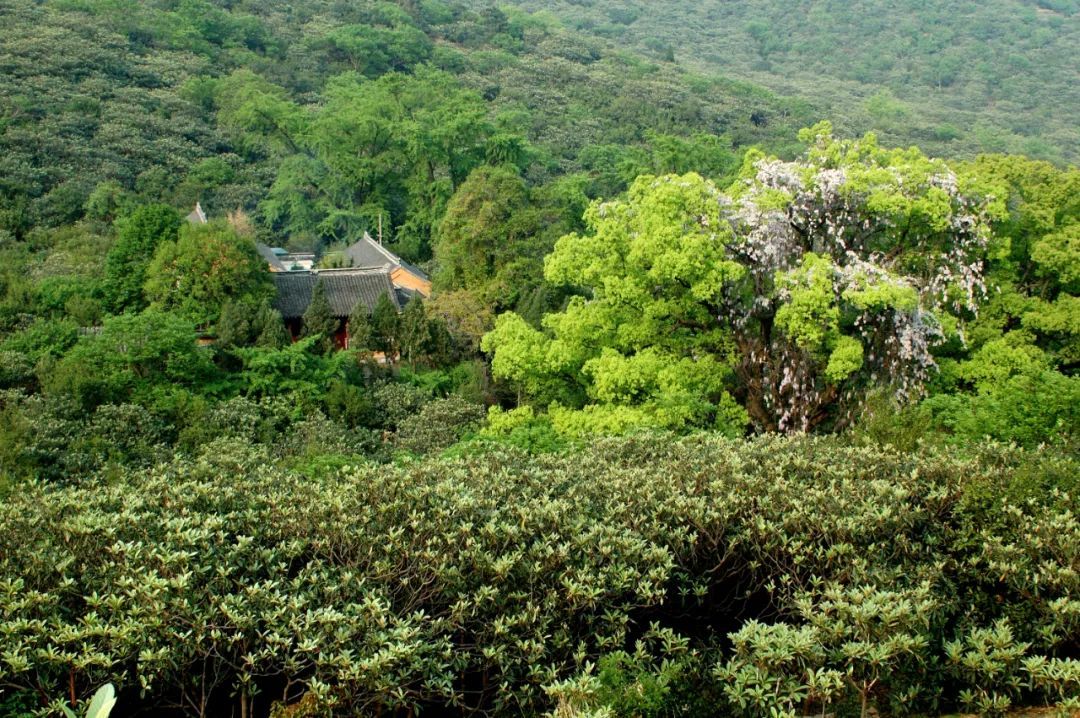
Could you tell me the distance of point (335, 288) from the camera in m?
25.3

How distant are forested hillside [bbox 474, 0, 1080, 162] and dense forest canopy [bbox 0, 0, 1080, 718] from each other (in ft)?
131

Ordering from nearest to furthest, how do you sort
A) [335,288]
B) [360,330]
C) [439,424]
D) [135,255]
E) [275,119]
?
[439,424] < [360,330] < [135,255] < [335,288] < [275,119]

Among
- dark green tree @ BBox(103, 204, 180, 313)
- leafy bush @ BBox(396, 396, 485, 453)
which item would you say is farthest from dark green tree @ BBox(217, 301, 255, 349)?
leafy bush @ BBox(396, 396, 485, 453)

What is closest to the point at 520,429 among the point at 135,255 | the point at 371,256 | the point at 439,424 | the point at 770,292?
the point at 439,424

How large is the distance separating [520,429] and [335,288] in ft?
40.9

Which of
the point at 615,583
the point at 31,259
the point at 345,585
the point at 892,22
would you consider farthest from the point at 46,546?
the point at 892,22

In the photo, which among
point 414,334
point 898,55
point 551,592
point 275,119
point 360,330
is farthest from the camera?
point 898,55

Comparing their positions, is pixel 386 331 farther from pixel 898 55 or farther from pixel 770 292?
pixel 898 55

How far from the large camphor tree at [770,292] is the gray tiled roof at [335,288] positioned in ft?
29.8

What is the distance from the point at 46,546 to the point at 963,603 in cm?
619

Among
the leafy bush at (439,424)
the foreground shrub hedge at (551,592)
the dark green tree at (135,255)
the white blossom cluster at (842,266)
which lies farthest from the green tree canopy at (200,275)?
the foreground shrub hedge at (551,592)

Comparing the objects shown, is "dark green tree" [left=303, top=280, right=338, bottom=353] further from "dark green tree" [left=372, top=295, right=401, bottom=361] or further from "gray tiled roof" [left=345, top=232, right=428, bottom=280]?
"gray tiled roof" [left=345, top=232, right=428, bottom=280]

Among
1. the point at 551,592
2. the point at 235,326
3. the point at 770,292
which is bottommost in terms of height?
the point at 235,326

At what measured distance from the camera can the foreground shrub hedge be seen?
19.3ft
